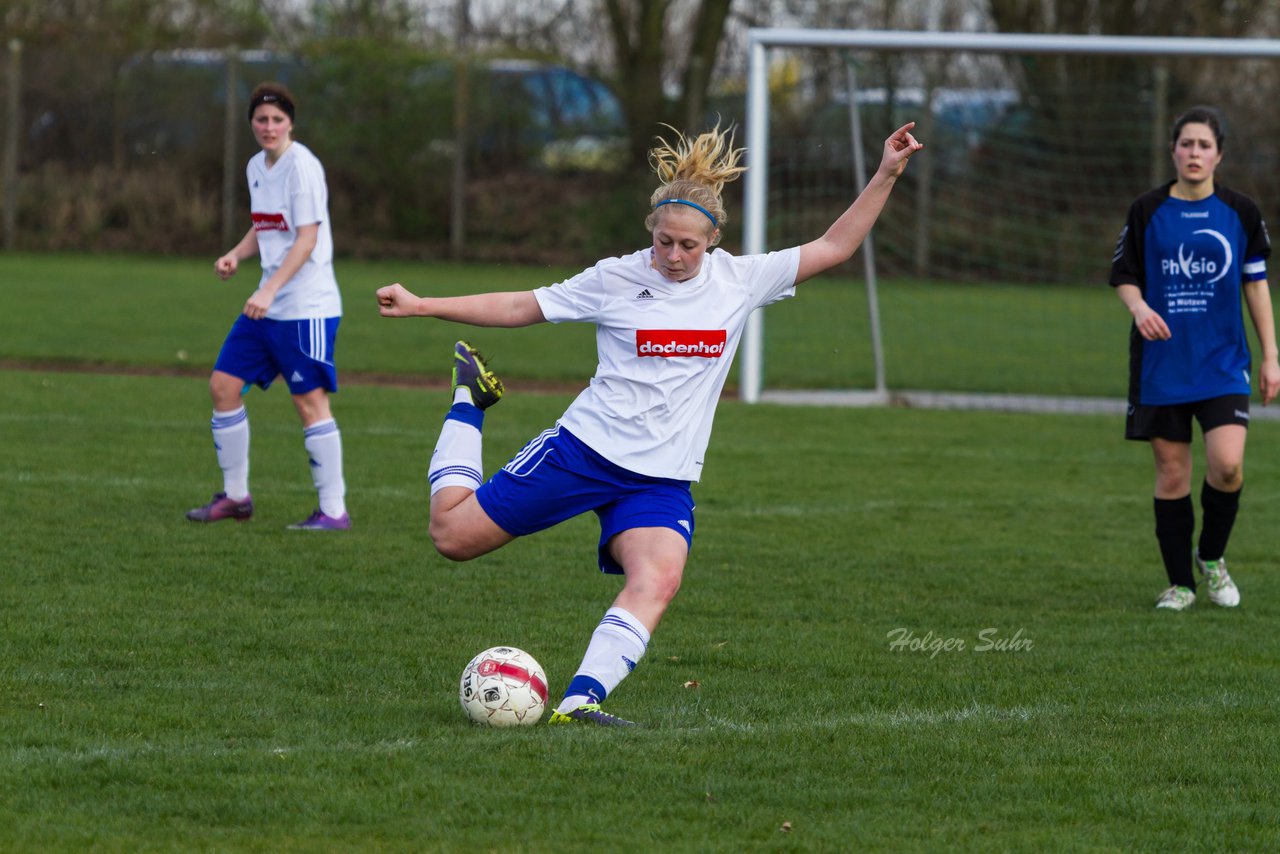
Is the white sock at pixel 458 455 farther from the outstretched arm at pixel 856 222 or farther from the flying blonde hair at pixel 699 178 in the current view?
the outstretched arm at pixel 856 222

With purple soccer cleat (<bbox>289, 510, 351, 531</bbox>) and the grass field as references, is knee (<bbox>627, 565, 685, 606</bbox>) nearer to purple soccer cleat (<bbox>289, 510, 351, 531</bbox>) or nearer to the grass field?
the grass field

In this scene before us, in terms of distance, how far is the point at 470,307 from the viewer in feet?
16.4

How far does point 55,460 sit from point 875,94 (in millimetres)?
12112

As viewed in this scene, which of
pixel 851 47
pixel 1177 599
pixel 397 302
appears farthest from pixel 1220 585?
pixel 851 47

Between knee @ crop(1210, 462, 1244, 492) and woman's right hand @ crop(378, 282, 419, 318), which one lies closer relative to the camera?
woman's right hand @ crop(378, 282, 419, 318)

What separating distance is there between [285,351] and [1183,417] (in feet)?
13.7

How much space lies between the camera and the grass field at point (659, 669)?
155 inches

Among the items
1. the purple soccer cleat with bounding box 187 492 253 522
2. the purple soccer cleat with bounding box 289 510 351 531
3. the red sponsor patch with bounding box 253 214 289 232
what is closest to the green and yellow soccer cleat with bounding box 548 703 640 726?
the purple soccer cleat with bounding box 289 510 351 531

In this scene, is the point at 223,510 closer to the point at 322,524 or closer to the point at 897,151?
the point at 322,524

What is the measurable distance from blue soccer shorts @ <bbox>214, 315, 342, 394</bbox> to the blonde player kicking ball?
10.2 ft

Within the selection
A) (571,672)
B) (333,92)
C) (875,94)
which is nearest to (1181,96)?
(875,94)

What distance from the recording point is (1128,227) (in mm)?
6992

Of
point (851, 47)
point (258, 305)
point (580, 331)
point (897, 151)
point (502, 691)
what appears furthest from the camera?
point (580, 331)

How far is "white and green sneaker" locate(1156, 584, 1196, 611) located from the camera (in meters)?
6.87
